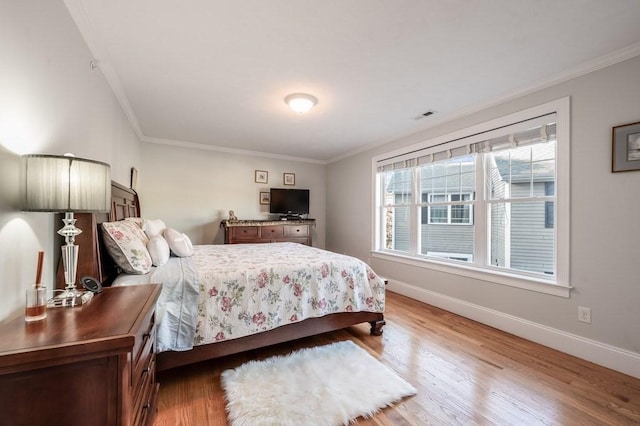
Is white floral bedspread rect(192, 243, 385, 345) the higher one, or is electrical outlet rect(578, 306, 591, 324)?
white floral bedspread rect(192, 243, 385, 345)

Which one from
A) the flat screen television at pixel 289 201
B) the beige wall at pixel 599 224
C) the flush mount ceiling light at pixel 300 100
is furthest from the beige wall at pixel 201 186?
the beige wall at pixel 599 224

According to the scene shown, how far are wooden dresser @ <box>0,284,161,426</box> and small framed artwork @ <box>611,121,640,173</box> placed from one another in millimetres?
3204

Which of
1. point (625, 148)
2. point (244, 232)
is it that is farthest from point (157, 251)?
point (625, 148)

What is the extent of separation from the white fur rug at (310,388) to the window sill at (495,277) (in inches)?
64.8

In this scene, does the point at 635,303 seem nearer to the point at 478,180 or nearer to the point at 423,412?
the point at 478,180

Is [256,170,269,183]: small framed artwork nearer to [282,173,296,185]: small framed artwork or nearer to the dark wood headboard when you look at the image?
[282,173,296,185]: small framed artwork

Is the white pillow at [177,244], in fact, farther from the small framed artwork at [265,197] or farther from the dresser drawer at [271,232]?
the small framed artwork at [265,197]

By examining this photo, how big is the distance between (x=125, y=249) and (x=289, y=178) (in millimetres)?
3956

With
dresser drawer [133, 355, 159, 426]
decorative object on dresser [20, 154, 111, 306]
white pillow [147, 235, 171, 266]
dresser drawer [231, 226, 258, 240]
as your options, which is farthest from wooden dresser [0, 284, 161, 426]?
dresser drawer [231, 226, 258, 240]

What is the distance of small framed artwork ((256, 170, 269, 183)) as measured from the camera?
520 cm

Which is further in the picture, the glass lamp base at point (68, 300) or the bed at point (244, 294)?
the bed at point (244, 294)

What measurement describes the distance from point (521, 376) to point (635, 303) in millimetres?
1009

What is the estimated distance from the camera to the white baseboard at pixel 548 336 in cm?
198

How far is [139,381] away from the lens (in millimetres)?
1126
